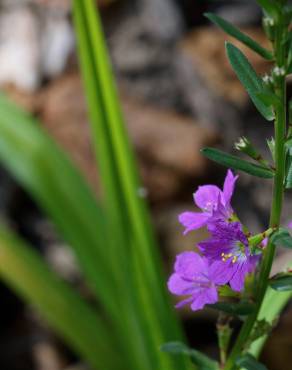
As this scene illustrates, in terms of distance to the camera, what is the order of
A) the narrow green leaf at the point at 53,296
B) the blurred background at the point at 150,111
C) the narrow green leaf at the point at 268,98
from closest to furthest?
the narrow green leaf at the point at 268,98 < the narrow green leaf at the point at 53,296 < the blurred background at the point at 150,111

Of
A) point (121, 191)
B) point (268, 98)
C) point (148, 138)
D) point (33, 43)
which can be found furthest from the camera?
point (33, 43)

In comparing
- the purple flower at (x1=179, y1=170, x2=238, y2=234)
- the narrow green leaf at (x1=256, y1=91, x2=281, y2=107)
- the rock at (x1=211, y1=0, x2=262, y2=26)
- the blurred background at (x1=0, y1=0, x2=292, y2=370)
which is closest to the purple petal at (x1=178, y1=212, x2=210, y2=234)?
the purple flower at (x1=179, y1=170, x2=238, y2=234)

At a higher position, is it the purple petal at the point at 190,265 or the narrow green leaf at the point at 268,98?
the narrow green leaf at the point at 268,98

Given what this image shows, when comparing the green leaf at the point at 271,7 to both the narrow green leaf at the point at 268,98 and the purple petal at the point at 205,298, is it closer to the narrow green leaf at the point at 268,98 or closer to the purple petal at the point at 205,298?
the narrow green leaf at the point at 268,98

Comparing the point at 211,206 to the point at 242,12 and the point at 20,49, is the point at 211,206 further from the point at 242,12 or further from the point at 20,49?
the point at 20,49

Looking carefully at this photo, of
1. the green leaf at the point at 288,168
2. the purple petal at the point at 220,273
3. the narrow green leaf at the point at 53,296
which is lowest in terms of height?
the narrow green leaf at the point at 53,296

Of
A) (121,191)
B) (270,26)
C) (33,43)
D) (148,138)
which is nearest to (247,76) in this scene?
(270,26)

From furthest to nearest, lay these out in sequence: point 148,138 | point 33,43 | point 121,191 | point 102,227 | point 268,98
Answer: point 33,43, point 148,138, point 102,227, point 121,191, point 268,98

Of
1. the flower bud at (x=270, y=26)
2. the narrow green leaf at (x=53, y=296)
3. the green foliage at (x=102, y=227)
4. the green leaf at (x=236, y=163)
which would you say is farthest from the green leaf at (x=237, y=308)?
the narrow green leaf at (x=53, y=296)
